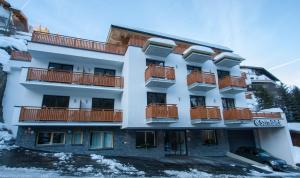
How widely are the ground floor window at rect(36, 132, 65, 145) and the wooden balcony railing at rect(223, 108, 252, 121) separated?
51.8 ft

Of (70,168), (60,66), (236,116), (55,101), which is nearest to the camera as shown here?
(70,168)

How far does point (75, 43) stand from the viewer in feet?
55.2

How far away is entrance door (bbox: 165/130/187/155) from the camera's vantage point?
18.6 metres

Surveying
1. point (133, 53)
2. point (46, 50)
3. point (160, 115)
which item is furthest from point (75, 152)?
point (133, 53)

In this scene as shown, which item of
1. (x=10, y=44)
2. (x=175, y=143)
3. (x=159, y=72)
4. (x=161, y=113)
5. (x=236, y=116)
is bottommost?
(x=175, y=143)

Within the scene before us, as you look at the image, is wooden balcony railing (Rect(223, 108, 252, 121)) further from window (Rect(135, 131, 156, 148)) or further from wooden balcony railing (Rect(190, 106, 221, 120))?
window (Rect(135, 131, 156, 148))

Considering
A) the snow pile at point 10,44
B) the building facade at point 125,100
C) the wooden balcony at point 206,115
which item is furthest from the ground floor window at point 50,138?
the snow pile at point 10,44

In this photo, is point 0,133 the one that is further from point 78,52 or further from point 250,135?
point 250,135

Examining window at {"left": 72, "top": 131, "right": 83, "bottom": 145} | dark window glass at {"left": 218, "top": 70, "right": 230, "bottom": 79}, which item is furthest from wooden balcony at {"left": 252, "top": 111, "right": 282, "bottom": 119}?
window at {"left": 72, "top": 131, "right": 83, "bottom": 145}

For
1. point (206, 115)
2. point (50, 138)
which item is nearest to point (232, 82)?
point (206, 115)

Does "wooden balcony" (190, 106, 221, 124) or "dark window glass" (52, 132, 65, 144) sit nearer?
"dark window glass" (52, 132, 65, 144)

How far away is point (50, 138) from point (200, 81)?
1463 cm

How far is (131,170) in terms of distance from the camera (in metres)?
11.5

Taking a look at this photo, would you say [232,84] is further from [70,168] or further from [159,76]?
[70,168]
